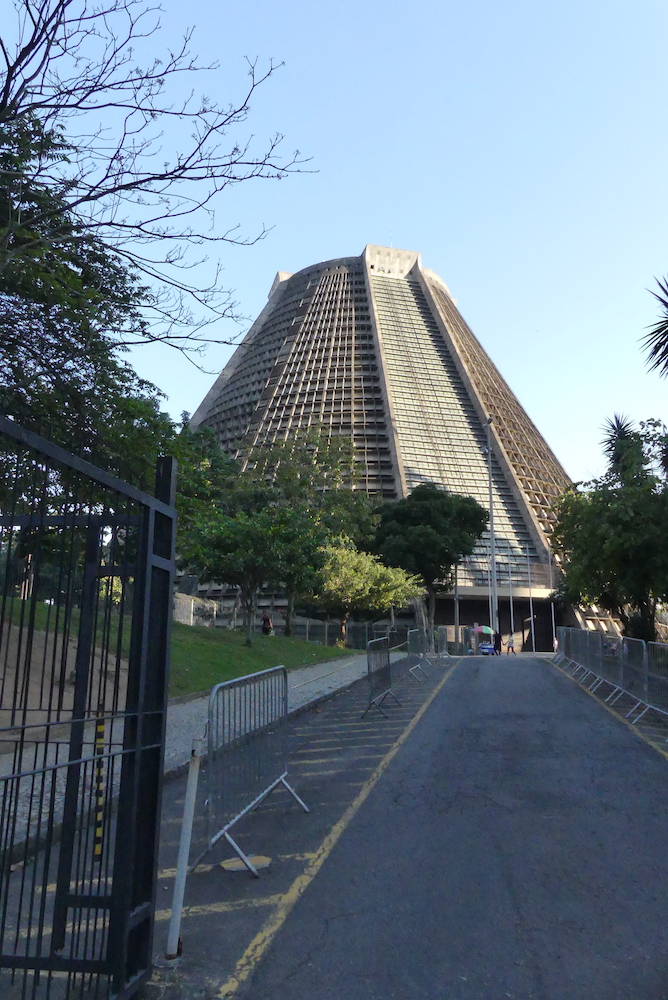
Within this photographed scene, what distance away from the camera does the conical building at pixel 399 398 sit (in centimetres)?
8512

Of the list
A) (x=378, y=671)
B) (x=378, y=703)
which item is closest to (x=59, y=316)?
→ (x=378, y=671)

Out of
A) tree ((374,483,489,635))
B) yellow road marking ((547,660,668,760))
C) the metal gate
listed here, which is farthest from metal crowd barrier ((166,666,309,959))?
tree ((374,483,489,635))

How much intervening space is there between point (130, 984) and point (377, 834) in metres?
3.15

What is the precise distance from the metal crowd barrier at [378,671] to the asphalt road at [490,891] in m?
4.73

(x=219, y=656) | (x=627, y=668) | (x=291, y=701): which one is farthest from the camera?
(x=219, y=656)

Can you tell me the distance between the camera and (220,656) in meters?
22.3

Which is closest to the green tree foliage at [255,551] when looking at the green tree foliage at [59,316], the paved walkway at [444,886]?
the green tree foliage at [59,316]

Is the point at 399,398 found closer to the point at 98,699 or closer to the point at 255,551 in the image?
the point at 255,551

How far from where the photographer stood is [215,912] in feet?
16.2

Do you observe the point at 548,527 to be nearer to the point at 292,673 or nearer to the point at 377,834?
the point at 292,673

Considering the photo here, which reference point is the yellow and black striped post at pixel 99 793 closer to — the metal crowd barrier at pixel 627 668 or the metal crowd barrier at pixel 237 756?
the metal crowd barrier at pixel 237 756

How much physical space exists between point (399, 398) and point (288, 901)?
301 feet

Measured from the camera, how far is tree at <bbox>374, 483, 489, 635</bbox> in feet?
200

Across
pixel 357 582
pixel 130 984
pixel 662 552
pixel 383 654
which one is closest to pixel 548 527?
pixel 357 582
